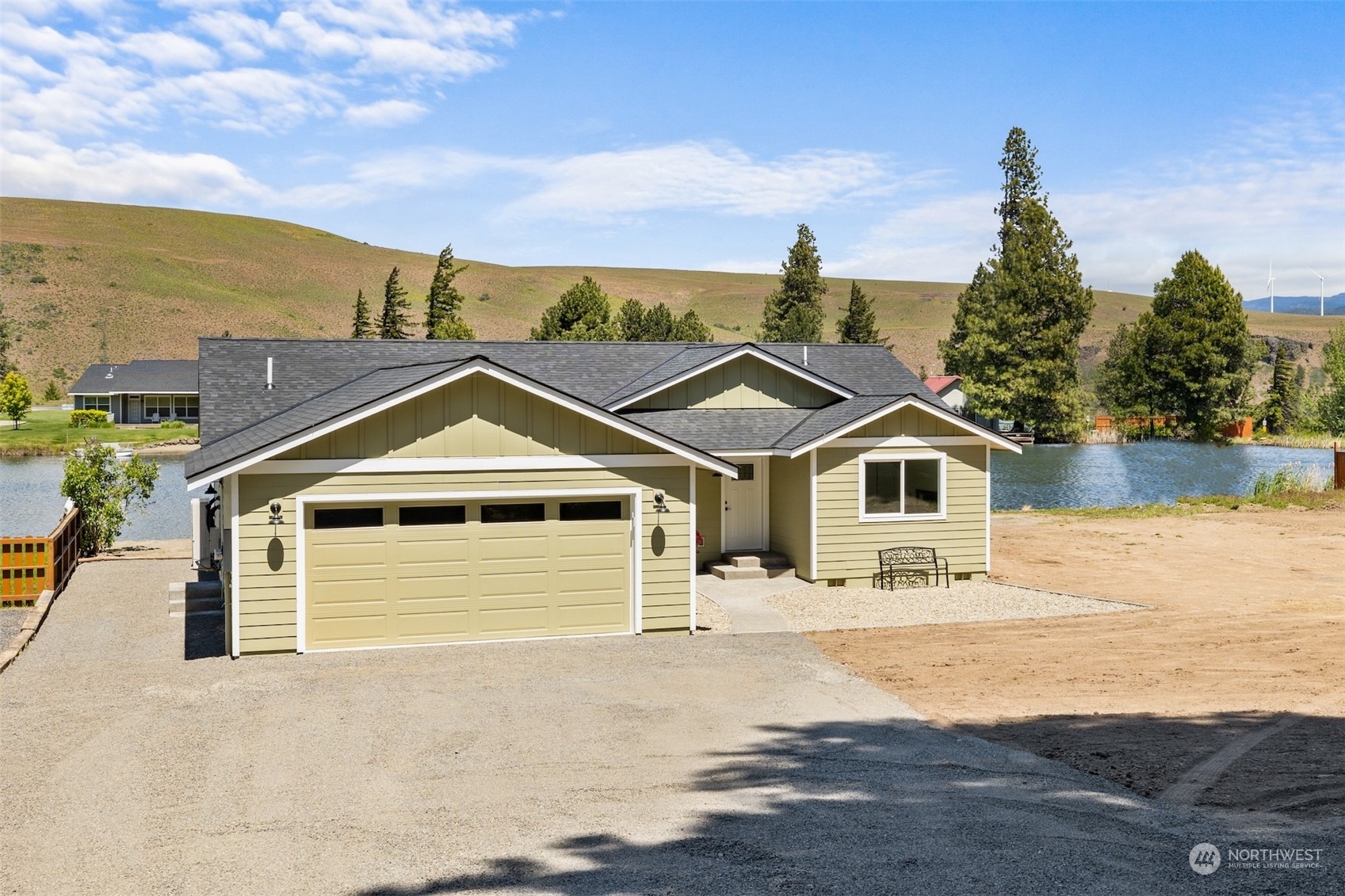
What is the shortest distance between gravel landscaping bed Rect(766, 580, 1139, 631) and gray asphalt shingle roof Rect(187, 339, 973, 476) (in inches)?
110

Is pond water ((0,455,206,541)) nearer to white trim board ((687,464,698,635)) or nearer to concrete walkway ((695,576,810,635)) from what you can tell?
concrete walkway ((695,576,810,635))

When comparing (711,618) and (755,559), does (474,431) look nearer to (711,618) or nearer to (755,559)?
(711,618)

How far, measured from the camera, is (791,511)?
19.9 metres

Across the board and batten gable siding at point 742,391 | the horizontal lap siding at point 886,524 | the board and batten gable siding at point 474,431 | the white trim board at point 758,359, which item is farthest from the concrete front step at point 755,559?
the board and batten gable siding at point 474,431

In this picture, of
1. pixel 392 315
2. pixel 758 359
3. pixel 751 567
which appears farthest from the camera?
pixel 392 315

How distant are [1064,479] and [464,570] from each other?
35.4 metres

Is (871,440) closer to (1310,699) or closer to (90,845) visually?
(1310,699)

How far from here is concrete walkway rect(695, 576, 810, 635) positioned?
1565 centimetres

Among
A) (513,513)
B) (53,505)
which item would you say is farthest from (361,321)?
(513,513)

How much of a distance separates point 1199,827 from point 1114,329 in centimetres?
13590

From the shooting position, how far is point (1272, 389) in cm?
7069

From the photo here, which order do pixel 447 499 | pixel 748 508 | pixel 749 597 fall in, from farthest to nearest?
pixel 748 508
pixel 749 597
pixel 447 499

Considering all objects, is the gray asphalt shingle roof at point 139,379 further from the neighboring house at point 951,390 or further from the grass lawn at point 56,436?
the neighboring house at point 951,390

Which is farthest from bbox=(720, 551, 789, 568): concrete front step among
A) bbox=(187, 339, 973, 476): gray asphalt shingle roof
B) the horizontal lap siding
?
bbox=(187, 339, 973, 476): gray asphalt shingle roof
